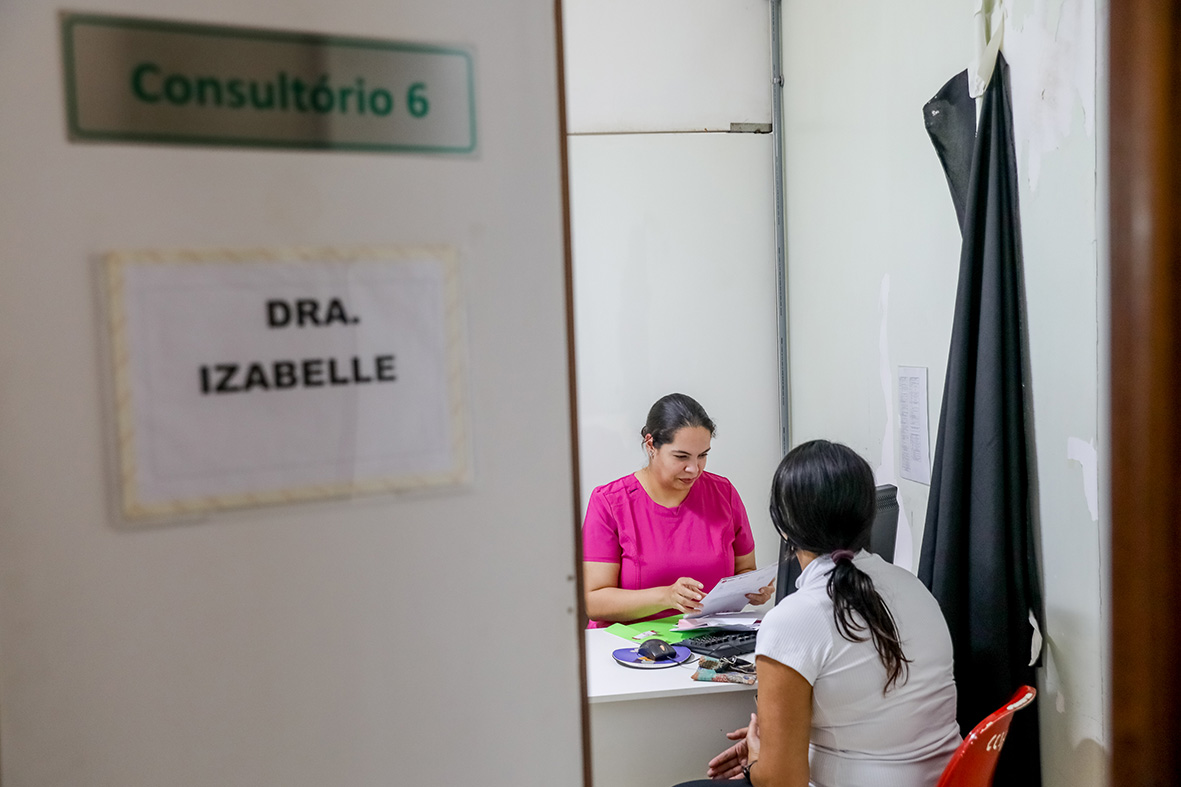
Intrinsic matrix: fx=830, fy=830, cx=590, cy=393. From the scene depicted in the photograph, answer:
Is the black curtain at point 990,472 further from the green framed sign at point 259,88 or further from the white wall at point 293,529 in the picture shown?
the green framed sign at point 259,88

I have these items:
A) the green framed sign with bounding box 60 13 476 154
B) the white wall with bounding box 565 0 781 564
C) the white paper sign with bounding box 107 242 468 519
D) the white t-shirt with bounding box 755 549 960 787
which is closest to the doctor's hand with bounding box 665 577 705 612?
the white t-shirt with bounding box 755 549 960 787

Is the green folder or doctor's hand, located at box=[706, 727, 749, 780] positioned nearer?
doctor's hand, located at box=[706, 727, 749, 780]

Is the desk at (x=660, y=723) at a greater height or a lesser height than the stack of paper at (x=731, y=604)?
lesser

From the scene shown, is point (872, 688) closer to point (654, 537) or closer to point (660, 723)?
point (660, 723)

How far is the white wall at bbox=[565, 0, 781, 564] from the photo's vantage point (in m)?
3.45

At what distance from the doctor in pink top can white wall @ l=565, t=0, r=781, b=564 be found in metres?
0.74

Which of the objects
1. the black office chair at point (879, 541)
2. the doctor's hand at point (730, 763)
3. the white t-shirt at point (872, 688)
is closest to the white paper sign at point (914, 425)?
the black office chair at point (879, 541)

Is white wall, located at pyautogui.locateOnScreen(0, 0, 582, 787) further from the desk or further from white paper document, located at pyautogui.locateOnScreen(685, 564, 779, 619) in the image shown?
white paper document, located at pyautogui.locateOnScreen(685, 564, 779, 619)

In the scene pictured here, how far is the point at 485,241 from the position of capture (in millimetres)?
836

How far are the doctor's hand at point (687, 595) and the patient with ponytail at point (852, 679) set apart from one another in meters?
0.74

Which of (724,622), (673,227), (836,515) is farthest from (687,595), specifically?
(673,227)

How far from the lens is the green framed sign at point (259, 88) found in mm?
709

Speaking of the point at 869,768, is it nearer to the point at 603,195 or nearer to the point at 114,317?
the point at 114,317

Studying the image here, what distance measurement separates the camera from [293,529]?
780 mm
